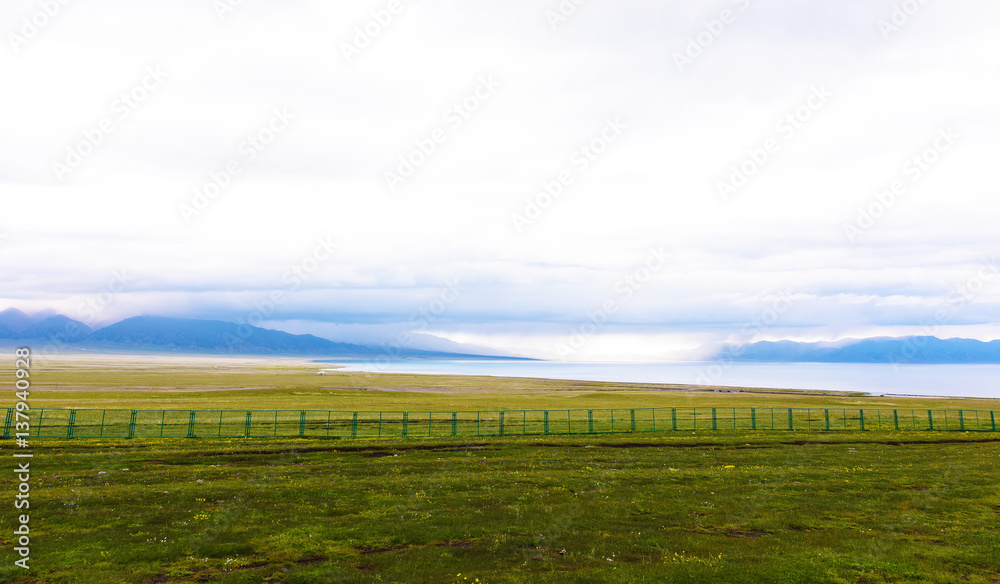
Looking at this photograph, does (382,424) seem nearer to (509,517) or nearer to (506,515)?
(506,515)

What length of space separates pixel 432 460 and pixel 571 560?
59.7ft

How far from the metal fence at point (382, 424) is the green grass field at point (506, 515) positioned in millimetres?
8074

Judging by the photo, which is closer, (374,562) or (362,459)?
(374,562)

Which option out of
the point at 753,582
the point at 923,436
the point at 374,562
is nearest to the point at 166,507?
the point at 374,562

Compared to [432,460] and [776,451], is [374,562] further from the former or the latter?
[776,451]

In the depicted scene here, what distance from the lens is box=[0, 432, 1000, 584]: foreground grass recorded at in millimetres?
14539

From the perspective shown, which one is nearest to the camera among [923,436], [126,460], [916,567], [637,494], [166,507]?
[916,567]

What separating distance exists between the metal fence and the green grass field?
807cm

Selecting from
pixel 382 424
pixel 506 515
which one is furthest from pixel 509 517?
pixel 382 424

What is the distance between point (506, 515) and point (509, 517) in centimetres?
27

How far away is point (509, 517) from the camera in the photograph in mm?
19547

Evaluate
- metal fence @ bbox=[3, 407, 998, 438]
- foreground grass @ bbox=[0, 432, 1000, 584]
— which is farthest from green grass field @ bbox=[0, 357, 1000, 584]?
metal fence @ bbox=[3, 407, 998, 438]

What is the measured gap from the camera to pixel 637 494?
75.8 feet

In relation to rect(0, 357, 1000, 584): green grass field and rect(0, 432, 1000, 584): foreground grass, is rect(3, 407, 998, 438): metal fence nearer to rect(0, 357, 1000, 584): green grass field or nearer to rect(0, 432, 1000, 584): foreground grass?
rect(0, 357, 1000, 584): green grass field
